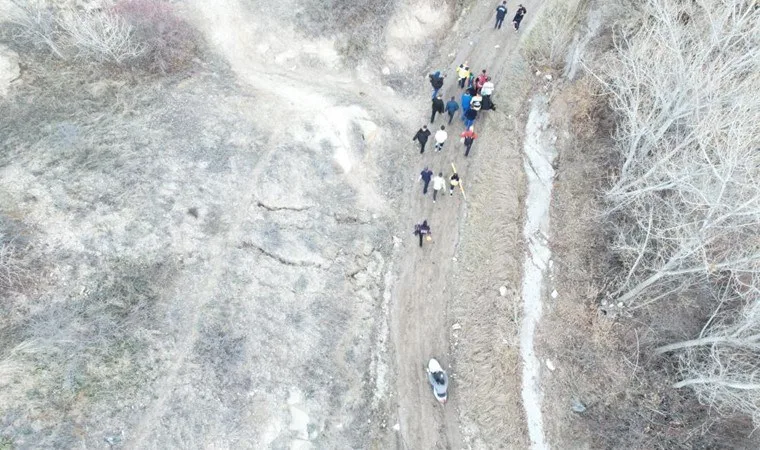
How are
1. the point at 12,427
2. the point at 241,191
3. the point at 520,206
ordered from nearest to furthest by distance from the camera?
the point at 12,427, the point at 241,191, the point at 520,206

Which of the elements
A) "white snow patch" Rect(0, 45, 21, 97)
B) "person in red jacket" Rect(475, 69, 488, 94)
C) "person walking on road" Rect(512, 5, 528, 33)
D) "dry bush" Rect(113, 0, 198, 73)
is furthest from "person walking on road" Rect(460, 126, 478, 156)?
"white snow patch" Rect(0, 45, 21, 97)

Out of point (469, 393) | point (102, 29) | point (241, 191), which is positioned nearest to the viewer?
point (469, 393)

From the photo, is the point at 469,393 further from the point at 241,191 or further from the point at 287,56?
the point at 287,56

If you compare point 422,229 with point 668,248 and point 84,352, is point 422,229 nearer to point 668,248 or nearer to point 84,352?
point 668,248

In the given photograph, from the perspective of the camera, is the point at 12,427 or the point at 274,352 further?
the point at 274,352

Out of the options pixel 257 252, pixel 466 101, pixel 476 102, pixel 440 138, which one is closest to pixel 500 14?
pixel 466 101

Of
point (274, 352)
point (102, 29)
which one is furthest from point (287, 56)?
point (274, 352)

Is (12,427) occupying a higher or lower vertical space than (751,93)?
lower

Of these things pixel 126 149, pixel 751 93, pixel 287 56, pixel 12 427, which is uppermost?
pixel 751 93

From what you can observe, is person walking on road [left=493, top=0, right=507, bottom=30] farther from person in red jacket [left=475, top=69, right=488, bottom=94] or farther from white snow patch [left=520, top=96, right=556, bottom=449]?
white snow patch [left=520, top=96, right=556, bottom=449]
